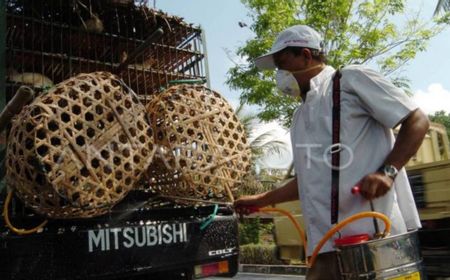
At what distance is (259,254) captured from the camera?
10578 millimetres

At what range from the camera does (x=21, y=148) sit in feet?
7.61

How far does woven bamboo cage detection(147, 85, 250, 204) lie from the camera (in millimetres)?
2729

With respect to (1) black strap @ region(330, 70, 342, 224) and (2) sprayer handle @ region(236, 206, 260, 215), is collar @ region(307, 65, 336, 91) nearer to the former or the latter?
(1) black strap @ region(330, 70, 342, 224)

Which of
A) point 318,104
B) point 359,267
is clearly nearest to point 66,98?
point 318,104

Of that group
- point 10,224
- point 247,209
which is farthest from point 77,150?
point 247,209

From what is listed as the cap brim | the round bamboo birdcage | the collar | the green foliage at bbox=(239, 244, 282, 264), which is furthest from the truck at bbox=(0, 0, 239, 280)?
the green foliage at bbox=(239, 244, 282, 264)

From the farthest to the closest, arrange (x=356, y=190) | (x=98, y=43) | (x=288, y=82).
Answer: (x=98, y=43) → (x=288, y=82) → (x=356, y=190)

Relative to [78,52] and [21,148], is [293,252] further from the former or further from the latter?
[21,148]

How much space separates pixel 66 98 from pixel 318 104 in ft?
3.94

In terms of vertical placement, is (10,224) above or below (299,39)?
below

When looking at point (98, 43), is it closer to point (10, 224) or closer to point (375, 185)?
point (10, 224)

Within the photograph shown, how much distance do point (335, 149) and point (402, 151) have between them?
0.79ft

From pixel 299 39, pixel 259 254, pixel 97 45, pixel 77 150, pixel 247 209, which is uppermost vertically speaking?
pixel 97 45

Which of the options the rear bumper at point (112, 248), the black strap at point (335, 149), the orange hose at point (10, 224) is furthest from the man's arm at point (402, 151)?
the orange hose at point (10, 224)
